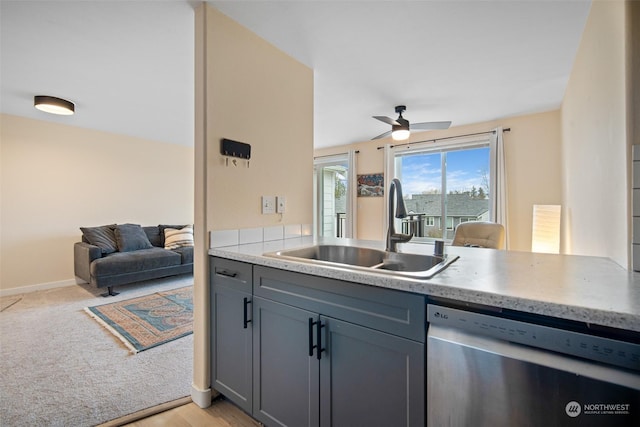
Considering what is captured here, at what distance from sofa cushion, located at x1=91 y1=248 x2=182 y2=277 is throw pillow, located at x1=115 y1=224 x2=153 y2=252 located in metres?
0.13

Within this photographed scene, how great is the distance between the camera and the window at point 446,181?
4.19 metres

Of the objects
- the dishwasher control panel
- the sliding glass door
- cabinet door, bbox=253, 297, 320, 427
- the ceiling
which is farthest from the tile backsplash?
the sliding glass door

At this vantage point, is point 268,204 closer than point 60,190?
Yes

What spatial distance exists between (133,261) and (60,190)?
5.13 feet

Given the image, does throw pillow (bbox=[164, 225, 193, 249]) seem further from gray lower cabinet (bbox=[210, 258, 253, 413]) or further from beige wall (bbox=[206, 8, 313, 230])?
gray lower cabinet (bbox=[210, 258, 253, 413])

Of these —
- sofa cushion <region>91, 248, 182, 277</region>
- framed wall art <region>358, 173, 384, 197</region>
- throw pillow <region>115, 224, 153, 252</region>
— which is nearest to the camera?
sofa cushion <region>91, 248, 182, 277</region>

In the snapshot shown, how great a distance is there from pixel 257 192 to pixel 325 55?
125 cm

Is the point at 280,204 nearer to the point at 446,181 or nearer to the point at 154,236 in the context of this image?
the point at 446,181

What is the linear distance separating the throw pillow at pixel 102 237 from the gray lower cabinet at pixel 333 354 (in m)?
3.64

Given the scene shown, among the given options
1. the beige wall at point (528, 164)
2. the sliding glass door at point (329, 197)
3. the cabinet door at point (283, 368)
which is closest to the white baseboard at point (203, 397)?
the cabinet door at point (283, 368)

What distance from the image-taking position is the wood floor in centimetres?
153

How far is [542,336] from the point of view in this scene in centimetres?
73

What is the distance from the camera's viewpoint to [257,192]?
6.48 ft

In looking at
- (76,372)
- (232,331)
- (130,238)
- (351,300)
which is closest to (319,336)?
(351,300)
